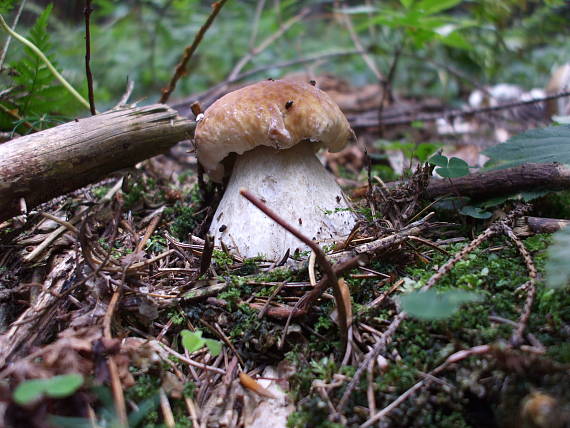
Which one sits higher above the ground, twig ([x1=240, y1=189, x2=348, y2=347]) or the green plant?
the green plant

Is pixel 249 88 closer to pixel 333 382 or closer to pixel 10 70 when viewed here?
pixel 333 382

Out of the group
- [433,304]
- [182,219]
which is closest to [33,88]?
[182,219]

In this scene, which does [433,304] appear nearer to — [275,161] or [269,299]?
[269,299]

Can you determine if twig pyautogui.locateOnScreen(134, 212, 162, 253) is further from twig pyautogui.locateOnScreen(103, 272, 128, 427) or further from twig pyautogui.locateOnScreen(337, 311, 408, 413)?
twig pyautogui.locateOnScreen(337, 311, 408, 413)

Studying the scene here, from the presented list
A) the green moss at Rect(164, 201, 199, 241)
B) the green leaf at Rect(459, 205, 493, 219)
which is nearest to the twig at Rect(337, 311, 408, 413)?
the green leaf at Rect(459, 205, 493, 219)

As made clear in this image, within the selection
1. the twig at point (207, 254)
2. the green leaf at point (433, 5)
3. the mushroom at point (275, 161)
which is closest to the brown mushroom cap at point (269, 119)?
the mushroom at point (275, 161)
